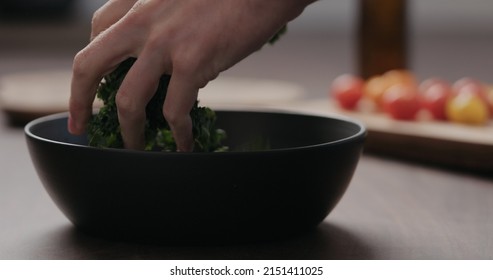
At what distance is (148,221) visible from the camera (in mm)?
982

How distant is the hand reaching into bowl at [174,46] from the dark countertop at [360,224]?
0.54 ft

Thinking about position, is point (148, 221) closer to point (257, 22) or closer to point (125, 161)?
point (125, 161)

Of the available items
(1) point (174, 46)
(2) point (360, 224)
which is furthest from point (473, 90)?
(1) point (174, 46)

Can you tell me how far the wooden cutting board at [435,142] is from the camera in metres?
1.52

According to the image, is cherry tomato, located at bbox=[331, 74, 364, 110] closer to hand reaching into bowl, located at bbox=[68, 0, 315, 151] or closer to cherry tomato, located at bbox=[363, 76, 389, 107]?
cherry tomato, located at bbox=[363, 76, 389, 107]

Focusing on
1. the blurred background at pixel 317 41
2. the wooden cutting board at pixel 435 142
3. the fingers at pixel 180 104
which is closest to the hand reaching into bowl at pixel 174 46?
the fingers at pixel 180 104

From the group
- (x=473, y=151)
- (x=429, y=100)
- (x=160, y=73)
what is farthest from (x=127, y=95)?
(x=429, y=100)

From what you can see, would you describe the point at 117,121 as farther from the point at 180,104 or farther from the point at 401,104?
the point at 401,104

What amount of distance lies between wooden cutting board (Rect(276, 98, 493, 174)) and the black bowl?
513 mm

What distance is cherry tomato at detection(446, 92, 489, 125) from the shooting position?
5.70ft

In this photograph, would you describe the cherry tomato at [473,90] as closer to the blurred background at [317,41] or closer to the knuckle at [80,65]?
the blurred background at [317,41]

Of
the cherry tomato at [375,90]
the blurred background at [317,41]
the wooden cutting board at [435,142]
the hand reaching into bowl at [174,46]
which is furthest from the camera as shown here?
the blurred background at [317,41]

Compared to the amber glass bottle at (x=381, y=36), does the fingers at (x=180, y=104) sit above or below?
above
